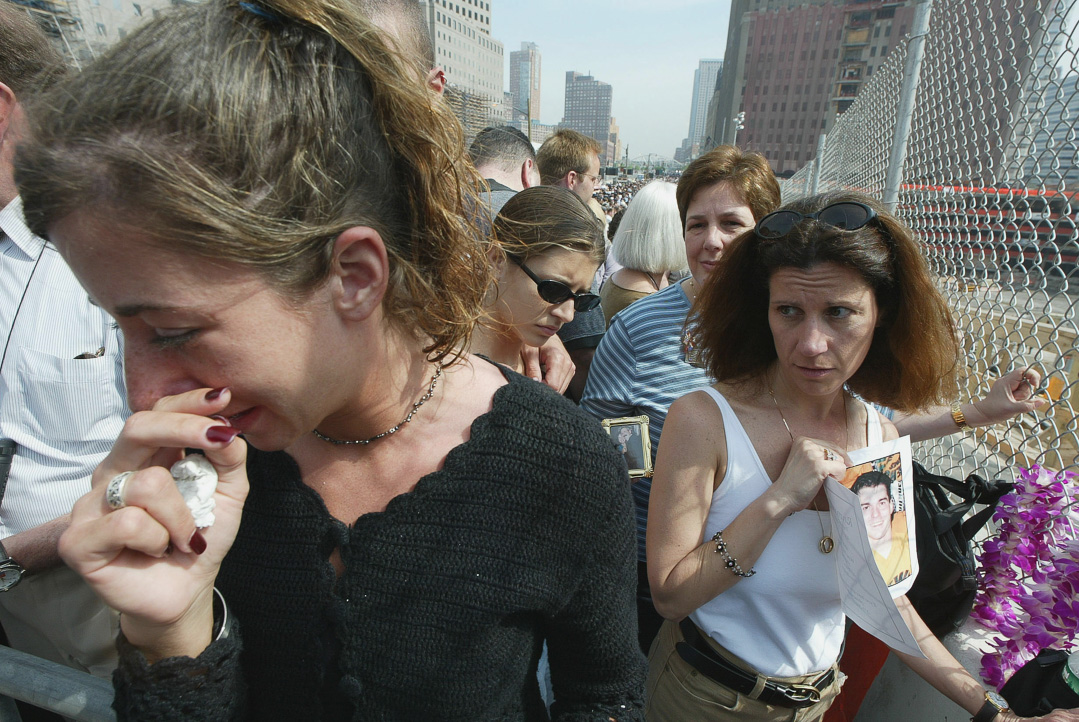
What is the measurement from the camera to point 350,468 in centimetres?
118

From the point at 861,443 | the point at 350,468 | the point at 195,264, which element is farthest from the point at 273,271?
the point at 861,443

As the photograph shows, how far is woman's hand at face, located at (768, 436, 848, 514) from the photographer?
1.55 meters

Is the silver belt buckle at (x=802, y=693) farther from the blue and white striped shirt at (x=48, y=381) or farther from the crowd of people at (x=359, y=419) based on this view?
the blue and white striped shirt at (x=48, y=381)

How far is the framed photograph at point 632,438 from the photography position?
222 centimetres

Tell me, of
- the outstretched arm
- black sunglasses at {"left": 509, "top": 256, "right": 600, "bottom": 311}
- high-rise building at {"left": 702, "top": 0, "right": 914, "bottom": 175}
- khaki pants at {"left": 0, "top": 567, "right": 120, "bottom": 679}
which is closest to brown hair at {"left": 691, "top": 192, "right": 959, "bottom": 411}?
the outstretched arm

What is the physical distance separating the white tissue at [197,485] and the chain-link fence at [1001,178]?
192cm

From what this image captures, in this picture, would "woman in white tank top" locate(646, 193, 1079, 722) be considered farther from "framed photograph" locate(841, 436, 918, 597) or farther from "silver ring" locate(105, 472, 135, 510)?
"silver ring" locate(105, 472, 135, 510)

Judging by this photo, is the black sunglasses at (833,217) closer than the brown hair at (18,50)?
Yes

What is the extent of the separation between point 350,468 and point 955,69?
4132mm

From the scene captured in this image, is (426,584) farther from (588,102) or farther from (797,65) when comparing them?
(588,102)

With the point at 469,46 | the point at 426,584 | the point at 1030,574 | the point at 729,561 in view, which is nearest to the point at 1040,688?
the point at 1030,574

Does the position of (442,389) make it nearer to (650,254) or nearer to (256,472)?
(256,472)

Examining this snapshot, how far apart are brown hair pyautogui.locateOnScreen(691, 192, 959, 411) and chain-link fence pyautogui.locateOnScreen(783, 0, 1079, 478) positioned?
451 millimetres

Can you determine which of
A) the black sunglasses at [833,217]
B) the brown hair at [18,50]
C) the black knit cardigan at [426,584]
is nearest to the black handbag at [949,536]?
the black sunglasses at [833,217]
